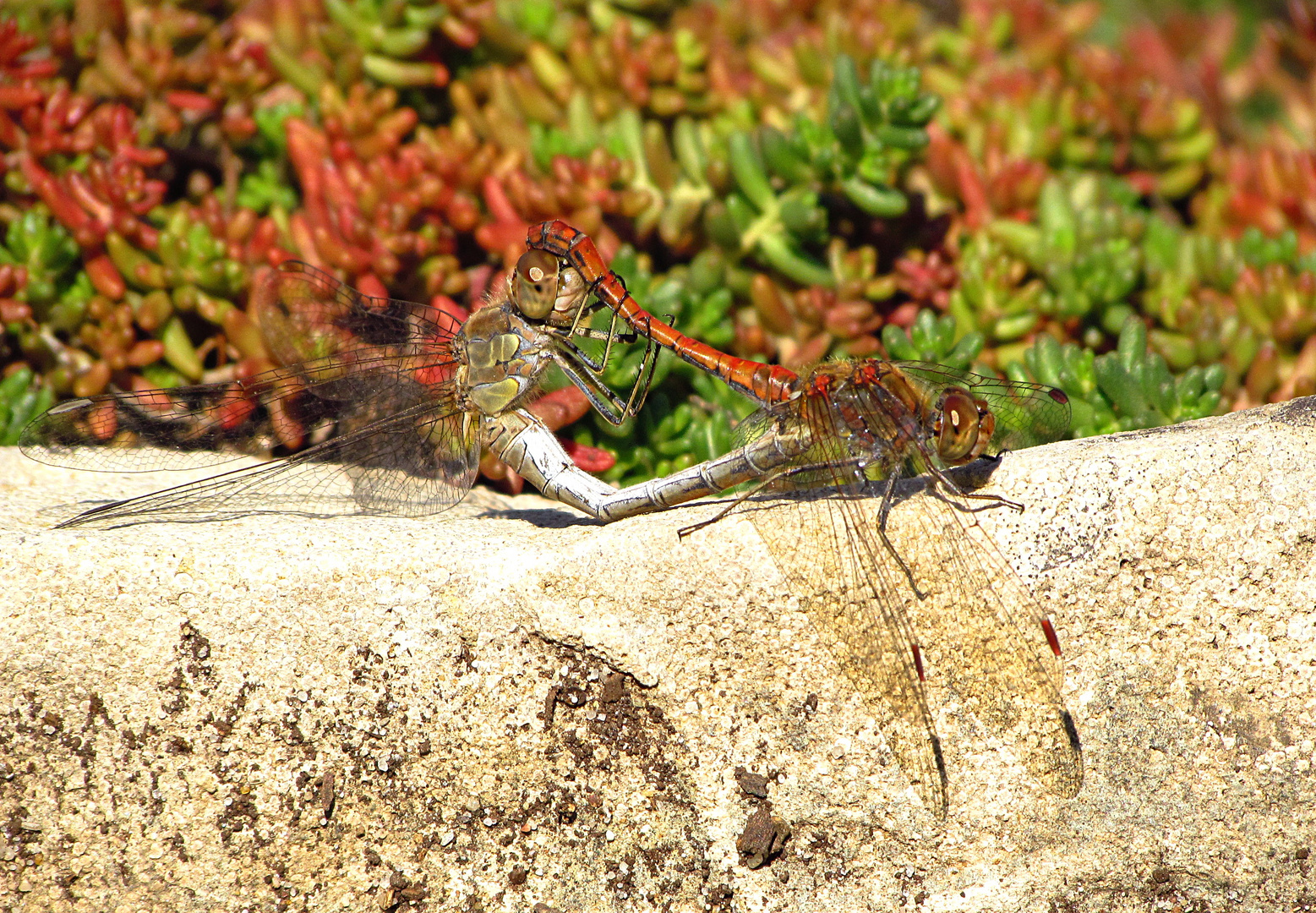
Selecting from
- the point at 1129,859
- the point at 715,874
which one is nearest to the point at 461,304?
the point at 715,874

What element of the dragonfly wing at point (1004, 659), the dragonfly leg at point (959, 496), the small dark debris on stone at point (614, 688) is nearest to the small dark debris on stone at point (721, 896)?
the small dark debris on stone at point (614, 688)

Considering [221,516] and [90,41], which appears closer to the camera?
[221,516]

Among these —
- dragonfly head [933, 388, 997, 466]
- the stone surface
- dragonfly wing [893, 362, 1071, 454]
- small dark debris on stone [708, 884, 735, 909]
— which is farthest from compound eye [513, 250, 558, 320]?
small dark debris on stone [708, 884, 735, 909]

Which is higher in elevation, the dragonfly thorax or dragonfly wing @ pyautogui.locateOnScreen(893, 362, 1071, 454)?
the dragonfly thorax

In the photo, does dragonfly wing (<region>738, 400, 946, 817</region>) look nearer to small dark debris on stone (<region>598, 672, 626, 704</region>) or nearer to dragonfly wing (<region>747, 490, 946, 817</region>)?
dragonfly wing (<region>747, 490, 946, 817</region>)

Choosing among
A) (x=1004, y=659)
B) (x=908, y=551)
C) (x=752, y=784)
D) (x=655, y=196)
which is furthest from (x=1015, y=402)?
(x=655, y=196)

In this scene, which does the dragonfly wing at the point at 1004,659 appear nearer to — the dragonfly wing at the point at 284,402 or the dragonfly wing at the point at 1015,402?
the dragonfly wing at the point at 1015,402

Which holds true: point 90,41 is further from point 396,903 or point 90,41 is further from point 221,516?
point 396,903
